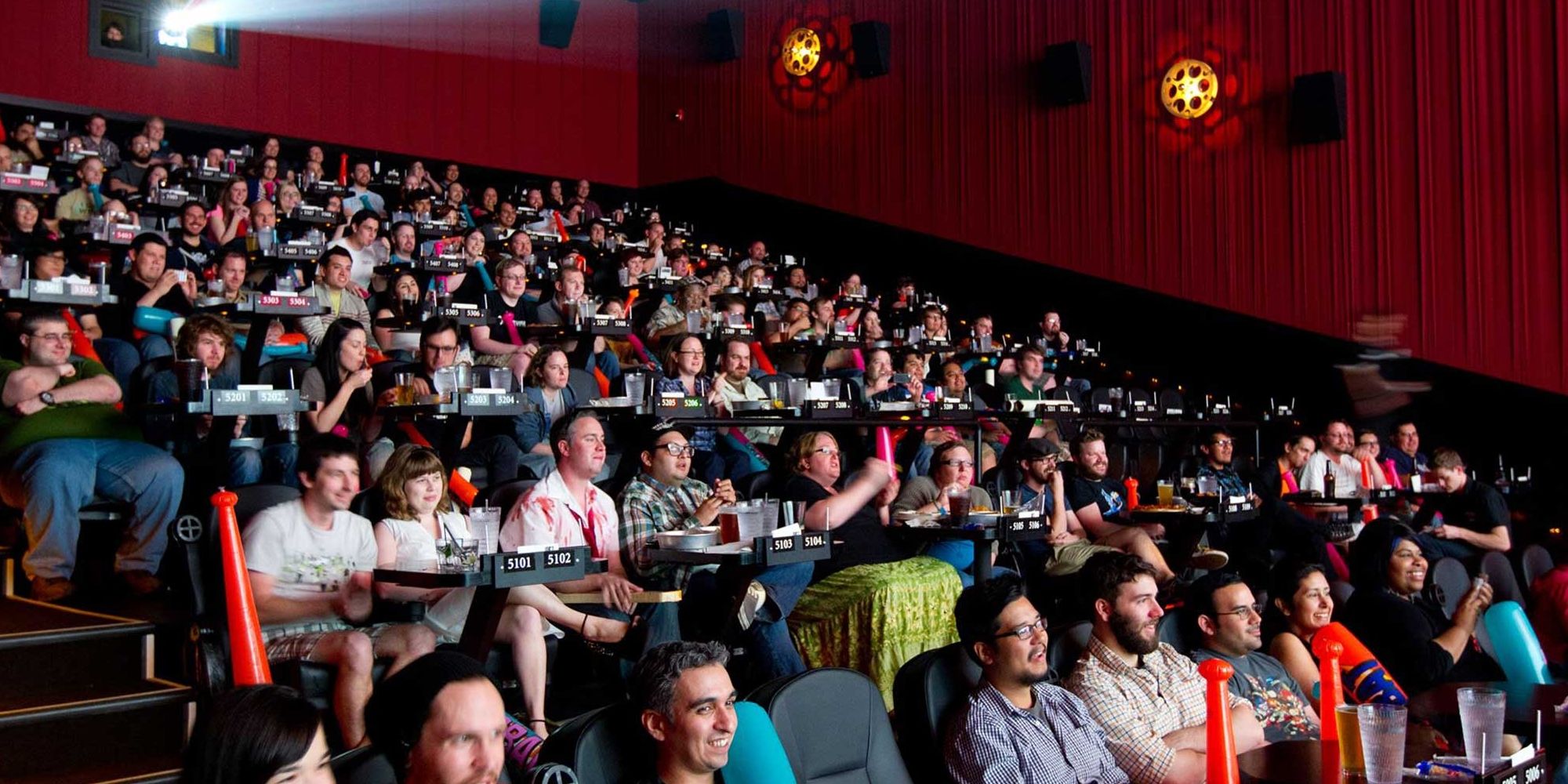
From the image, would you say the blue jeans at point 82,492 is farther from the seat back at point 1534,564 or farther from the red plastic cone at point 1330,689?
the seat back at point 1534,564

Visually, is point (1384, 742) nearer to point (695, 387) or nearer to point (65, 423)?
point (65, 423)

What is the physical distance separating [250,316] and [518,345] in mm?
1550

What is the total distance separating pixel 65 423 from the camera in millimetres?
4695

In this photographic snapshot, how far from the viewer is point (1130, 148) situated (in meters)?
12.1

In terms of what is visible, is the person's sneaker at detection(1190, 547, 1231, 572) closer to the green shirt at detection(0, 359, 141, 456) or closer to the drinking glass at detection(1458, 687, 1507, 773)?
the drinking glass at detection(1458, 687, 1507, 773)

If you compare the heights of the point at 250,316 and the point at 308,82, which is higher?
the point at 308,82

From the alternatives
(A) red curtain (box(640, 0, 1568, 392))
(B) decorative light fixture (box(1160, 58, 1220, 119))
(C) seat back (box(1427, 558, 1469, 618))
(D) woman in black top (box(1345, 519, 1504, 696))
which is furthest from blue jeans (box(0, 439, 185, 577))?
(B) decorative light fixture (box(1160, 58, 1220, 119))

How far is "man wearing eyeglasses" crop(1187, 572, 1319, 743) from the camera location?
4160 millimetres

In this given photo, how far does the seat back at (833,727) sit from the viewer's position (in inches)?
118

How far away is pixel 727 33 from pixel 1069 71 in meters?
4.55

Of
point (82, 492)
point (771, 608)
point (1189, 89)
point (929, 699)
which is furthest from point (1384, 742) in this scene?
point (1189, 89)

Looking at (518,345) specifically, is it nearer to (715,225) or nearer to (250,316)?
(250,316)

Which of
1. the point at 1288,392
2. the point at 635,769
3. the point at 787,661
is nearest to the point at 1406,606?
the point at 787,661

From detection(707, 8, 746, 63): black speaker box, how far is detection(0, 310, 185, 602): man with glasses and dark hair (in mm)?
11269
